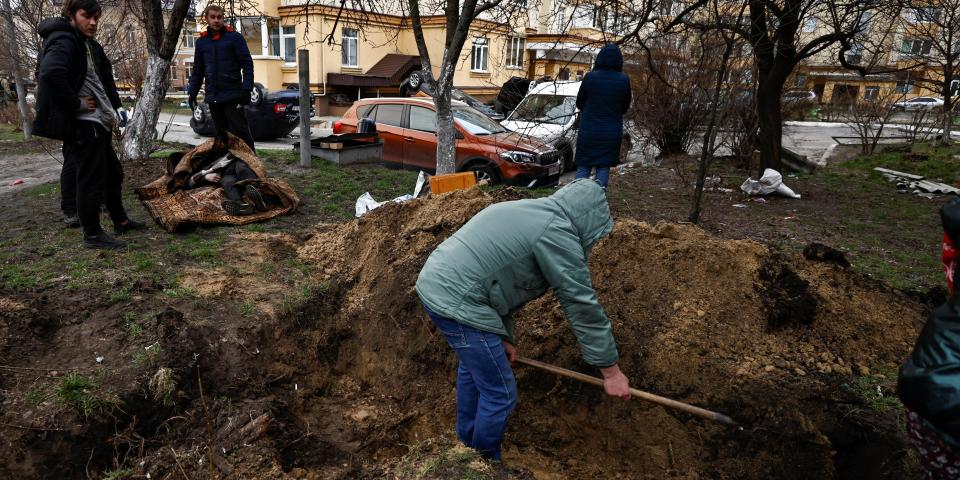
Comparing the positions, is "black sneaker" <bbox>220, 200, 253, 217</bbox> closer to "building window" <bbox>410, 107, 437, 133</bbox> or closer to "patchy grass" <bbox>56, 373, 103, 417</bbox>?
"patchy grass" <bbox>56, 373, 103, 417</bbox>

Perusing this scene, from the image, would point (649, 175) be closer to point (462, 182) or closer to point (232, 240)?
point (462, 182)

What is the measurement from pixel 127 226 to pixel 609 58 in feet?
15.7

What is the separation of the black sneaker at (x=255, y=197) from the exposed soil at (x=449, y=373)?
5.24 feet

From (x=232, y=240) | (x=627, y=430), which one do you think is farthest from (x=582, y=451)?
(x=232, y=240)

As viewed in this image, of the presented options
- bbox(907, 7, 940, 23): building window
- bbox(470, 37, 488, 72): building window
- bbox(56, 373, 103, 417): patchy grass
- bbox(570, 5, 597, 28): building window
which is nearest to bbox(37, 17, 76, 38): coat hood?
bbox(56, 373, 103, 417): patchy grass

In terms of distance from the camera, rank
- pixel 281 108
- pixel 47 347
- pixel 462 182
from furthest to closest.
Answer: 1. pixel 281 108
2. pixel 462 182
3. pixel 47 347

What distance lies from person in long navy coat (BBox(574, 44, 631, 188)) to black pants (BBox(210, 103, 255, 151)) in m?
3.86

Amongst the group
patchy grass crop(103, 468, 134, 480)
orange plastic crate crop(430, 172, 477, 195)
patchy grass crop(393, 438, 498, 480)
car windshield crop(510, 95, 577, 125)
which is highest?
car windshield crop(510, 95, 577, 125)

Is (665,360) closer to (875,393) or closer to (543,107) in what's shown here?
(875,393)

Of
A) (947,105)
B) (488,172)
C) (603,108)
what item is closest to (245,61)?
(488,172)

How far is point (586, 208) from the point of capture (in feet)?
7.93

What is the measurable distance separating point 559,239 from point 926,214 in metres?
7.13

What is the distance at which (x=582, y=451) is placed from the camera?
3.47m

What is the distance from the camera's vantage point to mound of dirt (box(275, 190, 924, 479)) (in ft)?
10.5
